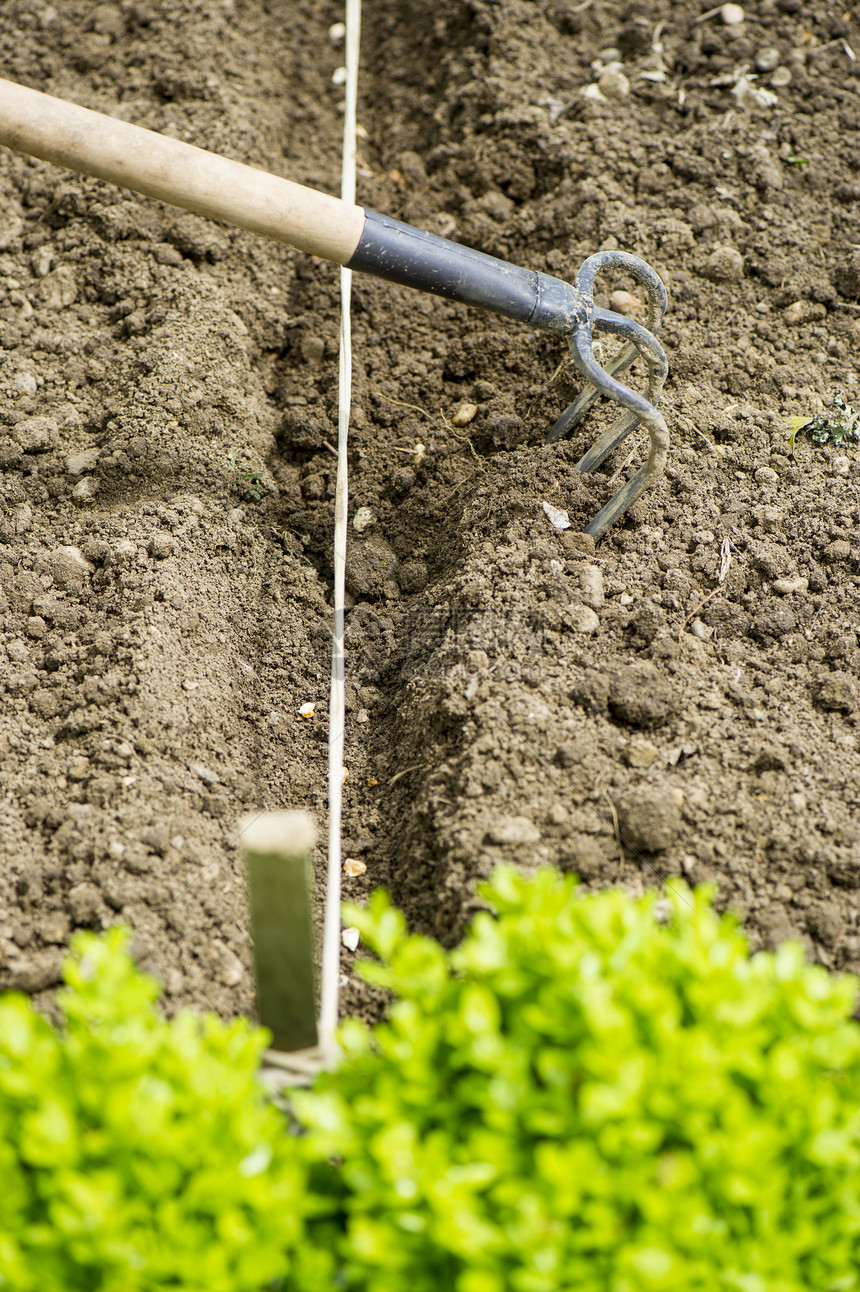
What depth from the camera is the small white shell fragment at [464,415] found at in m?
2.75

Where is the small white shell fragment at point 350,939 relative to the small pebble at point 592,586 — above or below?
below

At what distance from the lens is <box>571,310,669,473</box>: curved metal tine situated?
217 cm

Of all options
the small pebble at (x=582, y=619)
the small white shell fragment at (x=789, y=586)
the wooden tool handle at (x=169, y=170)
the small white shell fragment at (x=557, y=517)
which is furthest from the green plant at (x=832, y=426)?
the wooden tool handle at (x=169, y=170)

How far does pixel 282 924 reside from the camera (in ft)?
4.35

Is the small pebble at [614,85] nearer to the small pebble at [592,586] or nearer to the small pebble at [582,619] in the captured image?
the small pebble at [592,586]

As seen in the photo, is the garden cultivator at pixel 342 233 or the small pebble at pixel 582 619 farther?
the small pebble at pixel 582 619

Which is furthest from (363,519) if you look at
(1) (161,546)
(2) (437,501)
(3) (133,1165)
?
(3) (133,1165)

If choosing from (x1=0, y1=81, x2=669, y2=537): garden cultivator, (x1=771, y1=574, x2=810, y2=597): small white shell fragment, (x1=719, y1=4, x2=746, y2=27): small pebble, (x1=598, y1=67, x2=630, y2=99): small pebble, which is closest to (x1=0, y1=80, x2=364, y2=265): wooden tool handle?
(x1=0, y1=81, x2=669, y2=537): garden cultivator

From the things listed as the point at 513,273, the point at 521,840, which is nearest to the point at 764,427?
the point at 513,273

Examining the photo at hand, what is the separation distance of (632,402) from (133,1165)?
1.76 metres

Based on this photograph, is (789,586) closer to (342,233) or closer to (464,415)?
(464,415)

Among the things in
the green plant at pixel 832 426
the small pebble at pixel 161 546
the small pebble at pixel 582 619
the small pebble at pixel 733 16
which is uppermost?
the small pebble at pixel 733 16

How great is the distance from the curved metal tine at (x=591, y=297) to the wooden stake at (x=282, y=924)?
4.45ft

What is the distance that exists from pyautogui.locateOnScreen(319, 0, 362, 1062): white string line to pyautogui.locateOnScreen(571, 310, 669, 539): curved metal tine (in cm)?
65
